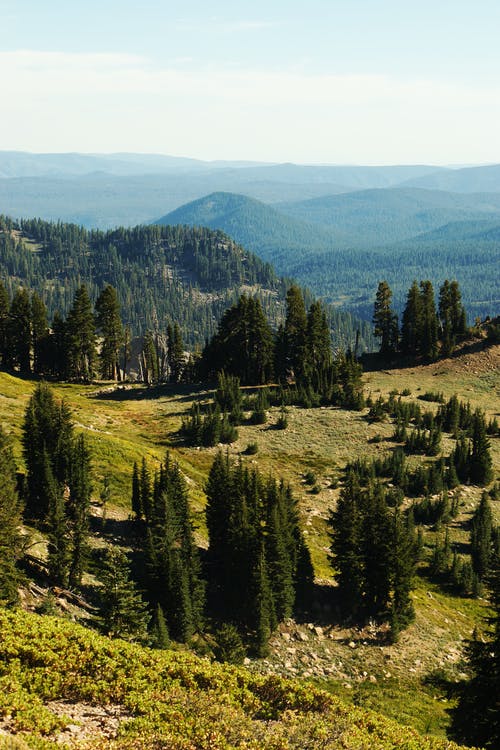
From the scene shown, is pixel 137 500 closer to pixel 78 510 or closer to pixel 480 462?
pixel 78 510

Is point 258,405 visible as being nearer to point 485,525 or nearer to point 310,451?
point 310,451

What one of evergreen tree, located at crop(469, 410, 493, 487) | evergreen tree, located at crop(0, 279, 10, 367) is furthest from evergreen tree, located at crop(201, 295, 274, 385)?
evergreen tree, located at crop(469, 410, 493, 487)

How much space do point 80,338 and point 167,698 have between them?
86.5 meters

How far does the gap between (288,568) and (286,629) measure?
3698 mm

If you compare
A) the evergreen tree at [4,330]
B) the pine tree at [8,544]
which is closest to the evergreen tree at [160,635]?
the pine tree at [8,544]

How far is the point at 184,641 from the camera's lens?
103 feet

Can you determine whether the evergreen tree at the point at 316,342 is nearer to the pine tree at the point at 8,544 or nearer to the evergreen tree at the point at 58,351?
the evergreen tree at the point at 58,351

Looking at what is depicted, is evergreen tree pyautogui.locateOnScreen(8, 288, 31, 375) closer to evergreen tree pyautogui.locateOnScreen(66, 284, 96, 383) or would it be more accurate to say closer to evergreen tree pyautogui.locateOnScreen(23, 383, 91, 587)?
evergreen tree pyautogui.locateOnScreen(66, 284, 96, 383)

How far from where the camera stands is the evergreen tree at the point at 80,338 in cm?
9875

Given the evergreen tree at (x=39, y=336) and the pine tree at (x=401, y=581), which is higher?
the evergreen tree at (x=39, y=336)

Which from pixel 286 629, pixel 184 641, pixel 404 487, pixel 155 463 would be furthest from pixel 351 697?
pixel 404 487

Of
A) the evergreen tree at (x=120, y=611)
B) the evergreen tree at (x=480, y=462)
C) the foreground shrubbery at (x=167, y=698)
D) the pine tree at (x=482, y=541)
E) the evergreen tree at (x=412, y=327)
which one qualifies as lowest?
the pine tree at (x=482, y=541)

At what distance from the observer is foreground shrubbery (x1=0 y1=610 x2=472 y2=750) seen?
55.2 ft

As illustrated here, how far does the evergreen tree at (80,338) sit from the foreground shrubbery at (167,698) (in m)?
80.7
